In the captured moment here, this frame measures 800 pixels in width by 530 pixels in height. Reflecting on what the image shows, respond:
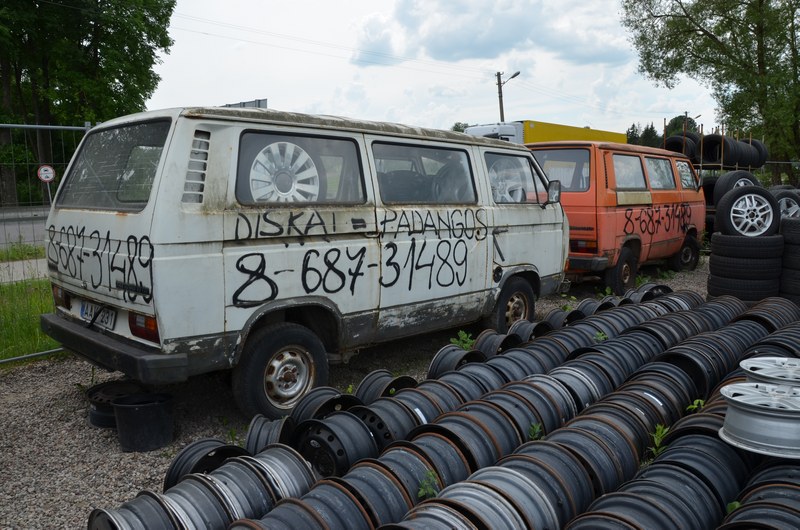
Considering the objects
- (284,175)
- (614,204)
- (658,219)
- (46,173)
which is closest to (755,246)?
(614,204)

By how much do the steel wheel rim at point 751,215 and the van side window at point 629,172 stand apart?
1.30m

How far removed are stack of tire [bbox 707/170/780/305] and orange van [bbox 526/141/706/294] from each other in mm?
1120

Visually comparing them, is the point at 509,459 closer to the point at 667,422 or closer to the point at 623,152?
the point at 667,422

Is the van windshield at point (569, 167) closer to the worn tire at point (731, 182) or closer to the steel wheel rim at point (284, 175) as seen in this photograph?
the worn tire at point (731, 182)

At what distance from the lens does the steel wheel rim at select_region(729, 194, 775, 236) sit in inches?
324

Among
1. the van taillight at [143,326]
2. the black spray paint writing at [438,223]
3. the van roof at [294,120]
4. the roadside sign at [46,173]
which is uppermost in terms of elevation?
the van roof at [294,120]

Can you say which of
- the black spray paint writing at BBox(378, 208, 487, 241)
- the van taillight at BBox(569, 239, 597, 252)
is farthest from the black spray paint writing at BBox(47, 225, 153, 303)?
the van taillight at BBox(569, 239, 597, 252)

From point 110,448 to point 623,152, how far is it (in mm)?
7435

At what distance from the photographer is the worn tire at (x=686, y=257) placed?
36.2 feet

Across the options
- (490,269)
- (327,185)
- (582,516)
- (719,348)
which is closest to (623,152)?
(490,269)

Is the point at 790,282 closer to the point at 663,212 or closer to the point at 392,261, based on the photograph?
the point at 663,212

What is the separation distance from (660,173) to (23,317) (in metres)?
8.87

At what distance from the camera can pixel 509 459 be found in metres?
2.90

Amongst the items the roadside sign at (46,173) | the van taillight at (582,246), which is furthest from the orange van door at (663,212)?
the roadside sign at (46,173)
